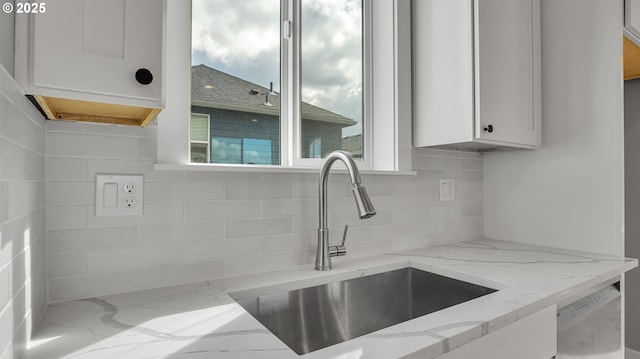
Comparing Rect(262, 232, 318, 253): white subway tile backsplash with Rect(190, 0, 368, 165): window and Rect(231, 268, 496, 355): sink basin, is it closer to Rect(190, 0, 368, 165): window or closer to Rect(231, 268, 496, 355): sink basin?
Rect(231, 268, 496, 355): sink basin

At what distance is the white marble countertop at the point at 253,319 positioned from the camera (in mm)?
689

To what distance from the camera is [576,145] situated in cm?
165

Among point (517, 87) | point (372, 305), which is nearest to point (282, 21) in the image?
point (517, 87)

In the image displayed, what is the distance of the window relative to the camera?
130 centimetres

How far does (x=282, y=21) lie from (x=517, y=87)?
104 cm

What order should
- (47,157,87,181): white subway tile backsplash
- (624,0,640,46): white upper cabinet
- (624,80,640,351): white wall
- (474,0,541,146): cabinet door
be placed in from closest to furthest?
(47,157,87,181): white subway tile backsplash
(474,0,541,146): cabinet door
(624,0,640,46): white upper cabinet
(624,80,640,351): white wall

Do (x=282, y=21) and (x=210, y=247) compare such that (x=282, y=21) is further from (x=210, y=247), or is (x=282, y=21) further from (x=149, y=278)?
(x=149, y=278)

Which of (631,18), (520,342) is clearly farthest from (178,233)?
(631,18)

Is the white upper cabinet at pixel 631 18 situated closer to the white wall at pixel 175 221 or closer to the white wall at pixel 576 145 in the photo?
the white wall at pixel 576 145

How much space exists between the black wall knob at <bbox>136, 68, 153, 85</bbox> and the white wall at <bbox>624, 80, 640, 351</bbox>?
9.56 ft

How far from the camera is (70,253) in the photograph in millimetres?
969

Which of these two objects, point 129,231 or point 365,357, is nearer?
point 365,357

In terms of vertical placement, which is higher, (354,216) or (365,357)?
(354,216)

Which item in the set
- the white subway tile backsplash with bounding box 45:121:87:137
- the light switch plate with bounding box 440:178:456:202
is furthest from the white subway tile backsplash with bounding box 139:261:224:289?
the light switch plate with bounding box 440:178:456:202
